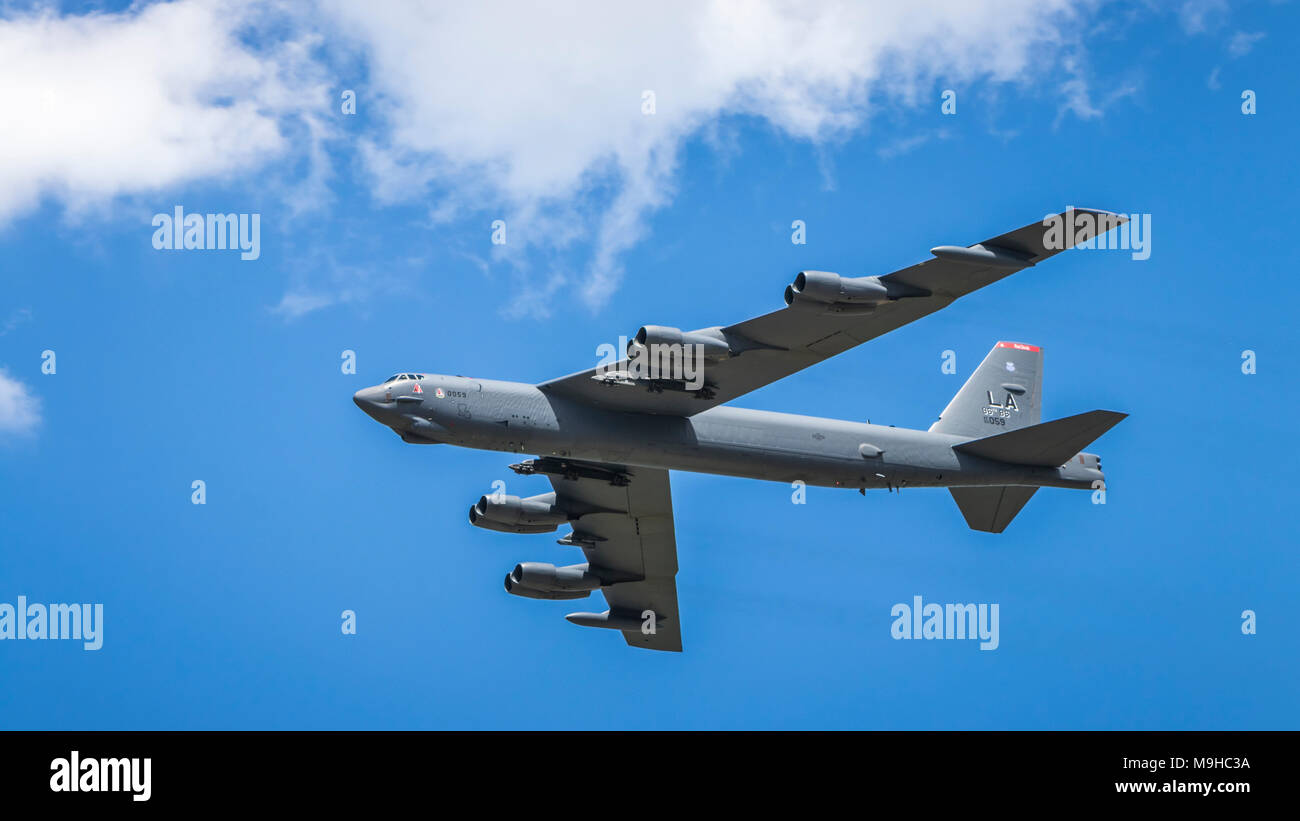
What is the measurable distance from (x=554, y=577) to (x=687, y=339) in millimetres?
11703

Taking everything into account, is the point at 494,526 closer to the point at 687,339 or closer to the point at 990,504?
the point at 687,339

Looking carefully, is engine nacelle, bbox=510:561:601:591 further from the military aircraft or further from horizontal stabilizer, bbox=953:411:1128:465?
horizontal stabilizer, bbox=953:411:1128:465

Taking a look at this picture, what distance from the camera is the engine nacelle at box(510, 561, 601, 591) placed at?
4559cm

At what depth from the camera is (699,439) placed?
131 feet

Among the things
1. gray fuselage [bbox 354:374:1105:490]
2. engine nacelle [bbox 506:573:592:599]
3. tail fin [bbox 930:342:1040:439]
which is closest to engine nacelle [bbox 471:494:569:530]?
engine nacelle [bbox 506:573:592:599]

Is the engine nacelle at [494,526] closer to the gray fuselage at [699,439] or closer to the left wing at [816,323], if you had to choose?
the gray fuselage at [699,439]

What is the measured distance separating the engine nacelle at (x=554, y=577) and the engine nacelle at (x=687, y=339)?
36.3 feet

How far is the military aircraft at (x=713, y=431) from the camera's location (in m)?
36.8

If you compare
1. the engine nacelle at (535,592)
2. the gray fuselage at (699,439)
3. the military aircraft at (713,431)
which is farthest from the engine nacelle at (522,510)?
the gray fuselage at (699,439)

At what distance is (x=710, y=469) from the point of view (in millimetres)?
40469

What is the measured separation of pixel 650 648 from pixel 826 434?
37.6 ft

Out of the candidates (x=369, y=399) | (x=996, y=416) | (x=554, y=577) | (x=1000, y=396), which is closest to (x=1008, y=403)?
(x=1000, y=396)

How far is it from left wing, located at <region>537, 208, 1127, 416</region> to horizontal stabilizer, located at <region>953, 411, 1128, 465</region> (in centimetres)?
573

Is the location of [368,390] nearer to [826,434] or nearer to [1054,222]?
[826,434]
